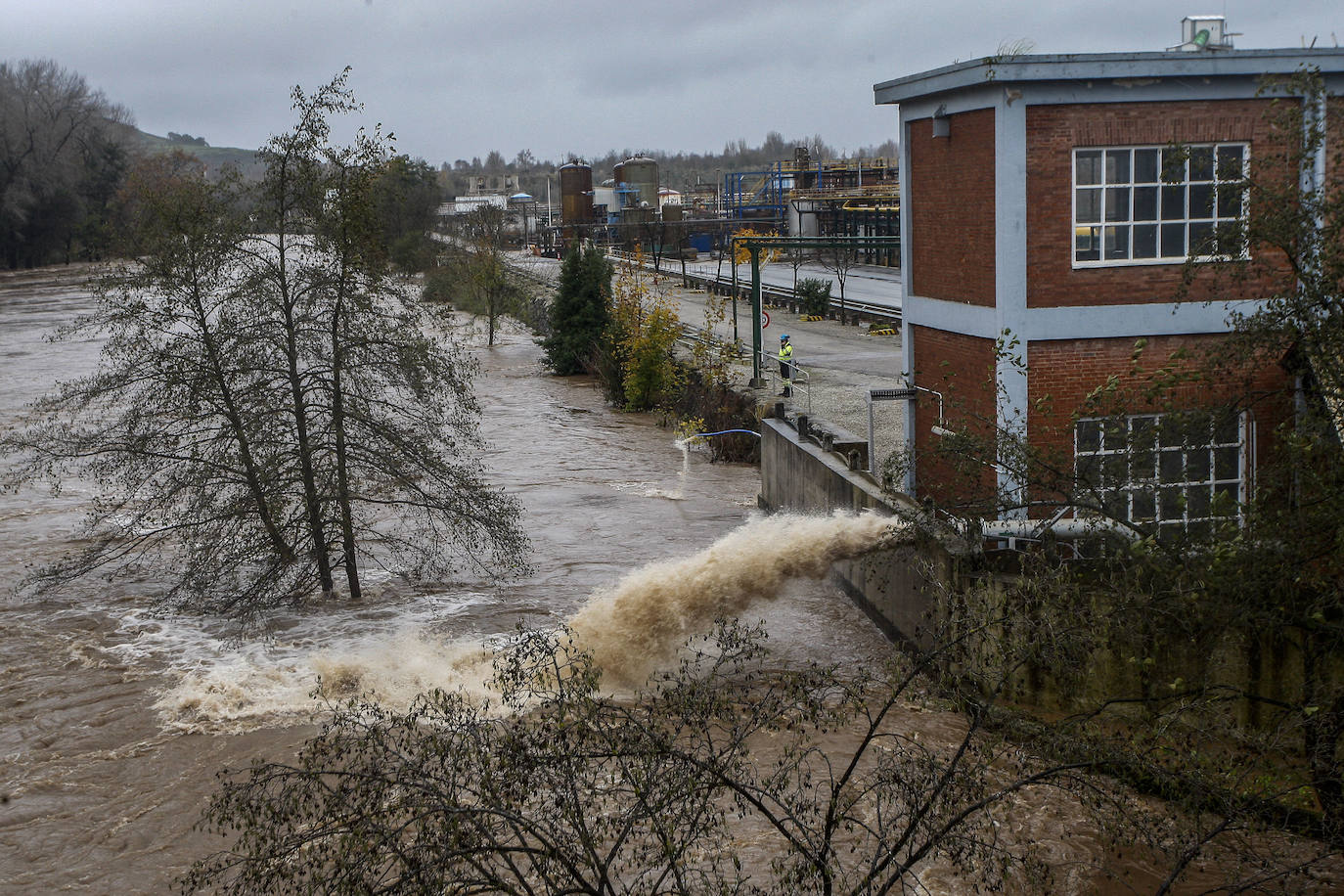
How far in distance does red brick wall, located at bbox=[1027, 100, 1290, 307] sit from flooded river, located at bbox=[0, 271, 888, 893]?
507 cm

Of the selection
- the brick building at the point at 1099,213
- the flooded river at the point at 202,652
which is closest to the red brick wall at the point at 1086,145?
the brick building at the point at 1099,213

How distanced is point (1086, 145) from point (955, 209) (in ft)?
6.14

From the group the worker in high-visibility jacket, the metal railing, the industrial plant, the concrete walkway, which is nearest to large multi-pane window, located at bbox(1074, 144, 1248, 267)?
the concrete walkway

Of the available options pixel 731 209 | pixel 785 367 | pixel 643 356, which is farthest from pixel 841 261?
pixel 731 209

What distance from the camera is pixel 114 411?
3092 cm

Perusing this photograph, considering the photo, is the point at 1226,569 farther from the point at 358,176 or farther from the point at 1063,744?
the point at 358,176

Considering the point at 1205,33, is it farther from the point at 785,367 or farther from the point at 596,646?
the point at 785,367

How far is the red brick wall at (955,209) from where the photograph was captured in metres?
14.2

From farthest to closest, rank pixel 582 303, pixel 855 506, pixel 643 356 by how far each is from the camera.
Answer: pixel 582 303 < pixel 643 356 < pixel 855 506

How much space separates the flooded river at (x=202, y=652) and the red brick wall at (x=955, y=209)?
4620mm

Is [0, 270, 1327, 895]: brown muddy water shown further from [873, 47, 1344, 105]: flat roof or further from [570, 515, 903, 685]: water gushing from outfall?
[873, 47, 1344, 105]: flat roof

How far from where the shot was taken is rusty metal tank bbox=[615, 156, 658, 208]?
344 feet

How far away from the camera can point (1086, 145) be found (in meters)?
13.7

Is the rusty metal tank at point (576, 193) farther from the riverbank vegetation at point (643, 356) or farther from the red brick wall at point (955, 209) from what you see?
the red brick wall at point (955, 209)
